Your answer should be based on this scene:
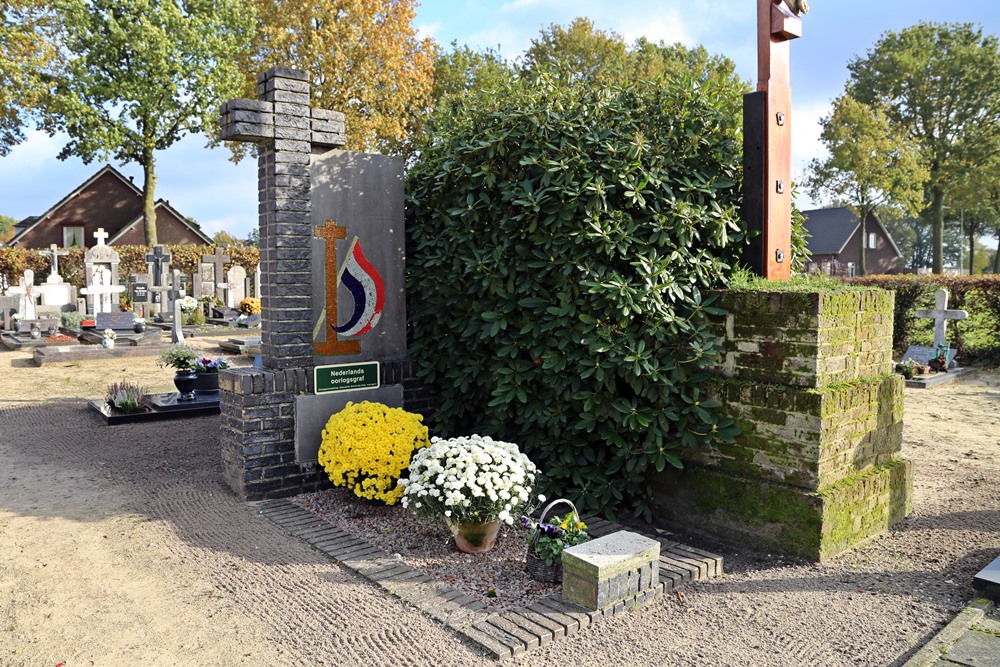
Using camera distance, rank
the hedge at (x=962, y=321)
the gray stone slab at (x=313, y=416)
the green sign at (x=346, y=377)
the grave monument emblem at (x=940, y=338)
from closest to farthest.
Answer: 1. the gray stone slab at (x=313, y=416)
2. the green sign at (x=346, y=377)
3. the grave monument emblem at (x=940, y=338)
4. the hedge at (x=962, y=321)

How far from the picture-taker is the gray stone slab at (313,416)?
21.5 feet

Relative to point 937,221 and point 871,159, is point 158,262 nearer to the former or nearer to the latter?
point 871,159

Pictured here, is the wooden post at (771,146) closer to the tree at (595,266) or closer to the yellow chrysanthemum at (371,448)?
the tree at (595,266)

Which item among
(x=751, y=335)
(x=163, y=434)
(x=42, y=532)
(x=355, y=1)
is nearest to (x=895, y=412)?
(x=751, y=335)

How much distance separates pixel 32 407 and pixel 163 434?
10.7 feet

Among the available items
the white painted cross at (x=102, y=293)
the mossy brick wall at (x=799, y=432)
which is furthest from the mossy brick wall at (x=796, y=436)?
the white painted cross at (x=102, y=293)

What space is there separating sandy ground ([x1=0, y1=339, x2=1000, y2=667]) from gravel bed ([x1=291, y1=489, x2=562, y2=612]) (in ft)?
1.51

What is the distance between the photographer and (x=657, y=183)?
558 centimetres

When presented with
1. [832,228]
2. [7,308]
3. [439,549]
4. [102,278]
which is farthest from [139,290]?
[832,228]

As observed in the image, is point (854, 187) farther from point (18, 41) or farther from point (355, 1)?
point (18, 41)

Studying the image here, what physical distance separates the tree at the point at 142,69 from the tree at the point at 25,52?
2.98ft

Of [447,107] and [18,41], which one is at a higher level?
[18,41]

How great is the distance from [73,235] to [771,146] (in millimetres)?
45572

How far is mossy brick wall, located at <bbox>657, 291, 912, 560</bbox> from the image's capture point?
17.2ft
